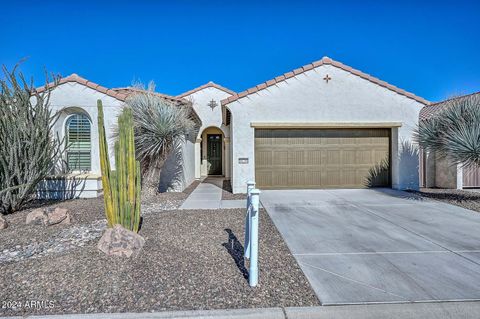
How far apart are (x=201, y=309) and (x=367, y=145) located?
9.52m

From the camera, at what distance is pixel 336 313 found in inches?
105

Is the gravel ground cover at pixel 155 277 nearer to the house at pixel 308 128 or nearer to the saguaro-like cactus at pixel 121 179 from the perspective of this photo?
the saguaro-like cactus at pixel 121 179

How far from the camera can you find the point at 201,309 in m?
2.69

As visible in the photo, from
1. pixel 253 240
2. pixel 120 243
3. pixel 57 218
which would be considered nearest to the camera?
pixel 253 240

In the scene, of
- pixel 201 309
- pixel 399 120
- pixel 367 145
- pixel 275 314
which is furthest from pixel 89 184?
pixel 399 120

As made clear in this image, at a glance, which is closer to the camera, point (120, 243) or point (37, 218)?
point (120, 243)

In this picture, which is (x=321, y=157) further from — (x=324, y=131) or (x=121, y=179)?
(x=121, y=179)

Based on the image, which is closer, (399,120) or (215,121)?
(399,120)

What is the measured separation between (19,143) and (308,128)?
9.02 m

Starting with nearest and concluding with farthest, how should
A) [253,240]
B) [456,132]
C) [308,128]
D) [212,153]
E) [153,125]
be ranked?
[253,240], [456,132], [153,125], [308,128], [212,153]

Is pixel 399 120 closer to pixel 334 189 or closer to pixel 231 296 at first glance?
pixel 334 189

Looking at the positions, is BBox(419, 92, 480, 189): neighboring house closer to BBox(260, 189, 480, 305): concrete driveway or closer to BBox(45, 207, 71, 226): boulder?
BBox(260, 189, 480, 305): concrete driveway

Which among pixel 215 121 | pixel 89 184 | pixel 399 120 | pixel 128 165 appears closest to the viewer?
pixel 128 165

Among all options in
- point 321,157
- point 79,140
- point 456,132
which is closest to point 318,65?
point 321,157
